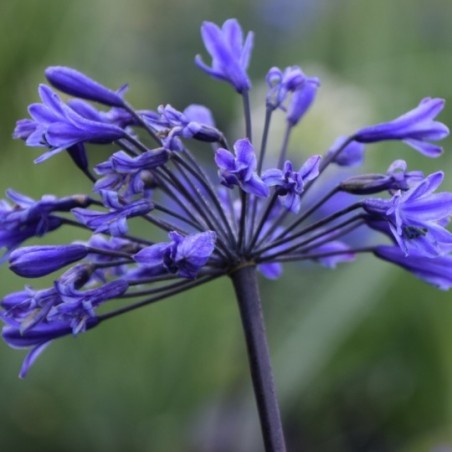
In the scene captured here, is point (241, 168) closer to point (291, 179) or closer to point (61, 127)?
point (291, 179)

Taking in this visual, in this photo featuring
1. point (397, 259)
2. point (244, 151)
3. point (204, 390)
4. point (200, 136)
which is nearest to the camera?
point (244, 151)

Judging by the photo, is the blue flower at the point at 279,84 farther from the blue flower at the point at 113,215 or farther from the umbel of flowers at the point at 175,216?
the blue flower at the point at 113,215

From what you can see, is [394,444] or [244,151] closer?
[244,151]

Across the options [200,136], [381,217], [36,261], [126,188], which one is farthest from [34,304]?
[381,217]

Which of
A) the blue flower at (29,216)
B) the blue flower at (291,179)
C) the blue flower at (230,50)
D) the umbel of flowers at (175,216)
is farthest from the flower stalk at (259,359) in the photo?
the blue flower at (230,50)

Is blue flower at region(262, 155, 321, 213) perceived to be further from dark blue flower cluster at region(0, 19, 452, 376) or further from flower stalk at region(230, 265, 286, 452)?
flower stalk at region(230, 265, 286, 452)

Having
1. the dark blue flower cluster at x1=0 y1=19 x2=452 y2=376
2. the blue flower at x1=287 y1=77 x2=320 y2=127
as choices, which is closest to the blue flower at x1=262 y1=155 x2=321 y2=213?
the dark blue flower cluster at x1=0 y1=19 x2=452 y2=376

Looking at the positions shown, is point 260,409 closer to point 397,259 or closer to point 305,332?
point 397,259

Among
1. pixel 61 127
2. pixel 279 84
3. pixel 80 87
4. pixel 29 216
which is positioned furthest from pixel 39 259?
pixel 279 84
